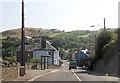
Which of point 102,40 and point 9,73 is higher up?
point 102,40

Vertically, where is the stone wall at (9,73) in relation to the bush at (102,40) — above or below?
below

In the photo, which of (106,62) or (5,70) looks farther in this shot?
(106,62)

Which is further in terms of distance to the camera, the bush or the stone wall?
the bush

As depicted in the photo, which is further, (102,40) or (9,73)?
(102,40)

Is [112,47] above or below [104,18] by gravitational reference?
below

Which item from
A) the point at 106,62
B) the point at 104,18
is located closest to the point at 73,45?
the point at 104,18

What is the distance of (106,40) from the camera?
62.9 metres

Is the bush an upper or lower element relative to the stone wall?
upper

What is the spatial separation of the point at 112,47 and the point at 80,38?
13308 cm

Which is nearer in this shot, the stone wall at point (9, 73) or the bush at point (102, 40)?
the stone wall at point (9, 73)

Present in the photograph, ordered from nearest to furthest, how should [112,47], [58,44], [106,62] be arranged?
1. [112,47]
2. [106,62]
3. [58,44]

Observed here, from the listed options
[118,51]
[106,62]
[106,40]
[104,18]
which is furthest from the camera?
[104,18]

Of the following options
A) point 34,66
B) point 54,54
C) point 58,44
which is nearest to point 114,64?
point 34,66

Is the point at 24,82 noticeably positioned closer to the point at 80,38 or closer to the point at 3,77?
the point at 3,77
